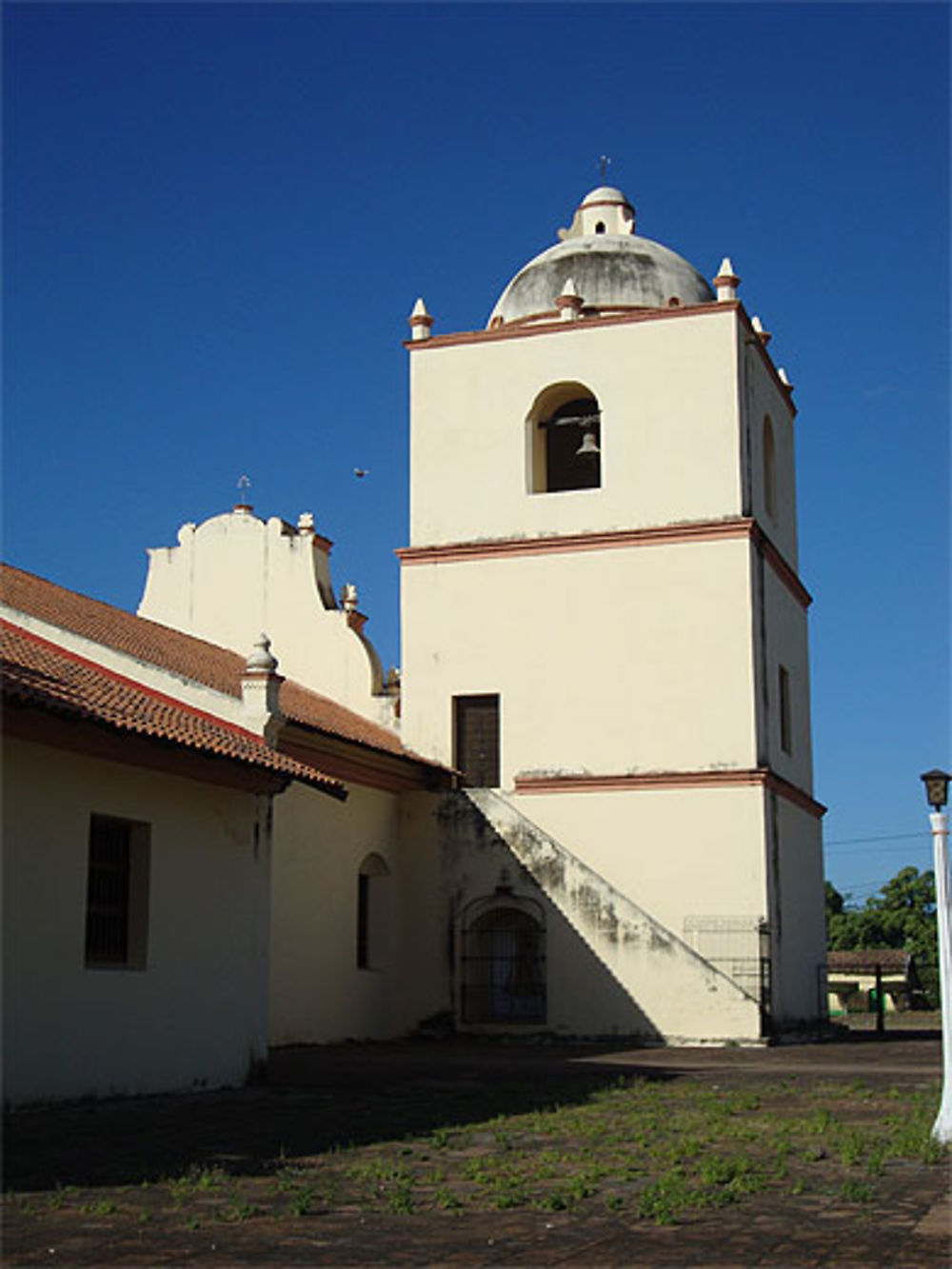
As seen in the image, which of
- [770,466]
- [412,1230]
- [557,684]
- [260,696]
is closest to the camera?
[412,1230]

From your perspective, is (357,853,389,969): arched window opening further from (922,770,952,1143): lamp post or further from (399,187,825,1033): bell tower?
(922,770,952,1143): lamp post

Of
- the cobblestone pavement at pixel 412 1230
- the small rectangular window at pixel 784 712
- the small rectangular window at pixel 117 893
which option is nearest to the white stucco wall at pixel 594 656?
the small rectangular window at pixel 784 712

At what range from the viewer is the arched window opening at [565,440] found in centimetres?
2597

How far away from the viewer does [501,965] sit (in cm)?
2423

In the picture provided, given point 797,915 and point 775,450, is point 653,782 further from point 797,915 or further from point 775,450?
point 775,450

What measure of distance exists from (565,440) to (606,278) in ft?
9.60

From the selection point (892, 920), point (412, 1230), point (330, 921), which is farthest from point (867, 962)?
point (412, 1230)

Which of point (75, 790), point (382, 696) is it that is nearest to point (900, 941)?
point (382, 696)

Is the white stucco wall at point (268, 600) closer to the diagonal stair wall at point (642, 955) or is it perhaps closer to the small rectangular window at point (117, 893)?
the diagonal stair wall at point (642, 955)

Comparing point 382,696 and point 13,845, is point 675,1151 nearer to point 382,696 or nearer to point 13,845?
point 13,845

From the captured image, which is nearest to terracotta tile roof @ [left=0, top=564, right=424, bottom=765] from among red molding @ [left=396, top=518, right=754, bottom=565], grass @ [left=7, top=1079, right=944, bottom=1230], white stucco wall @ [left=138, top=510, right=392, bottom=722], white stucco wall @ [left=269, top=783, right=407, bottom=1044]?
white stucco wall @ [left=138, top=510, right=392, bottom=722]

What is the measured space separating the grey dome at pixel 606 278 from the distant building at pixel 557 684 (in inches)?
2.7

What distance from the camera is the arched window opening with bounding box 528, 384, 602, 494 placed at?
26.0 m

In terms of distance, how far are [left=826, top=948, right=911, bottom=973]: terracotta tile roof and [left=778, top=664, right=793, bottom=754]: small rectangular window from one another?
26.2 metres
